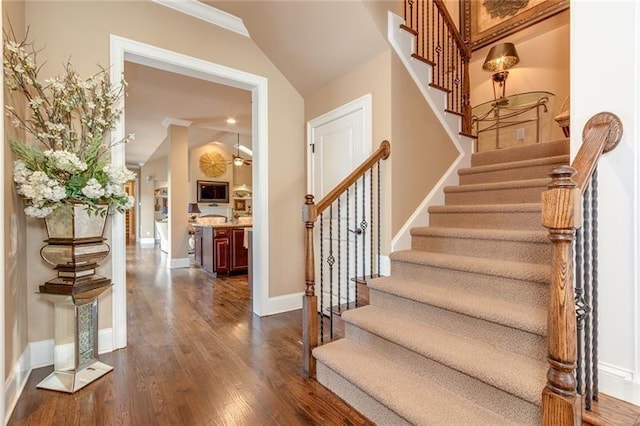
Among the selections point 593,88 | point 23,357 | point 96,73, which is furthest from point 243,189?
point 593,88

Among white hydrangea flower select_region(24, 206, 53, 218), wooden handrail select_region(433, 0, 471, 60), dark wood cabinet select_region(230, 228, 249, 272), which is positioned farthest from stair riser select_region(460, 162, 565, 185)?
dark wood cabinet select_region(230, 228, 249, 272)

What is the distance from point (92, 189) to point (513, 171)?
321cm

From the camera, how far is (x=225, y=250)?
18.2 feet

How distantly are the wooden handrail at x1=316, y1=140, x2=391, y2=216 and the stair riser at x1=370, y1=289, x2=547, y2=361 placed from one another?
746mm

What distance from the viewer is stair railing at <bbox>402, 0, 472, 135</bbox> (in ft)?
10.2

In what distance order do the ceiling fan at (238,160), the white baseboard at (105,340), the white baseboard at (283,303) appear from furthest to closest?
the ceiling fan at (238,160), the white baseboard at (283,303), the white baseboard at (105,340)

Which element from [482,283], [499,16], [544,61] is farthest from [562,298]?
[499,16]

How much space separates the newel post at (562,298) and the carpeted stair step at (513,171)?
4.71 feet

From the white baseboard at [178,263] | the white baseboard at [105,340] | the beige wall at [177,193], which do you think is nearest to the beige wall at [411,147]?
the white baseboard at [105,340]

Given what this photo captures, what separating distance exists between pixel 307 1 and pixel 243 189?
21.4 feet

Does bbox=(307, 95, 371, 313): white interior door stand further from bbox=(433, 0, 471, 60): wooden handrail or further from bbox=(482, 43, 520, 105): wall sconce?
bbox=(482, 43, 520, 105): wall sconce

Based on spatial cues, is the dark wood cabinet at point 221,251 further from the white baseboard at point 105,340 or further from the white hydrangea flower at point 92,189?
the white hydrangea flower at point 92,189

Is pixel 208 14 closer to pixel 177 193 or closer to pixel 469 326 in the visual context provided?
pixel 469 326

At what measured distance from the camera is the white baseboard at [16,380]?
5.77 feet
